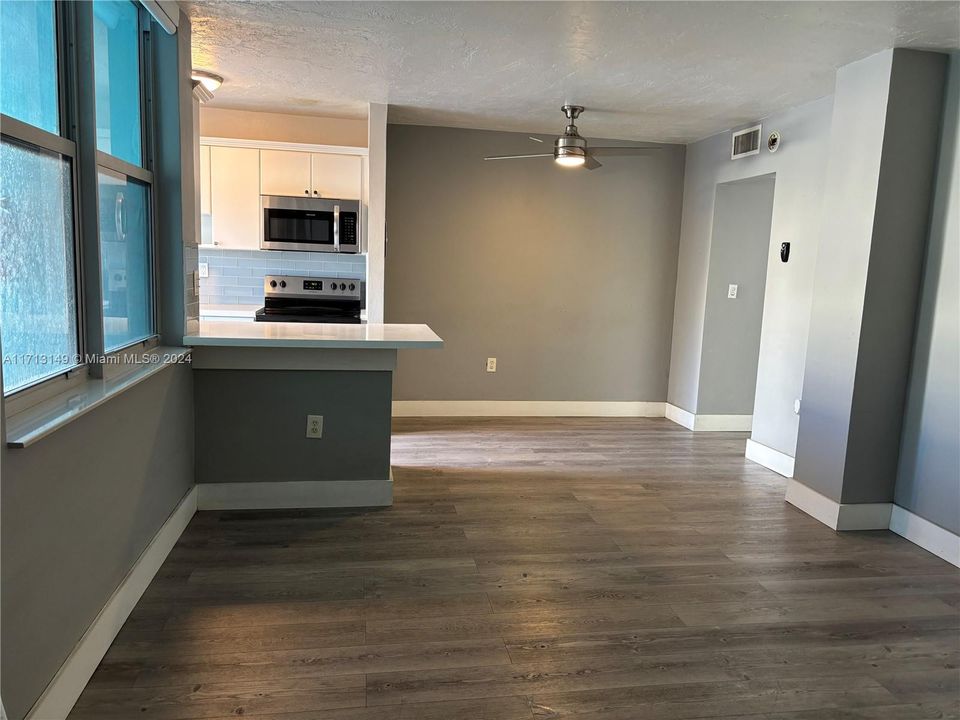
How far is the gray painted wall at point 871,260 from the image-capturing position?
310cm

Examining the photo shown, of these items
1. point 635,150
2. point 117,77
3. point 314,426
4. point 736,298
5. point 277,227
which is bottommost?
point 314,426

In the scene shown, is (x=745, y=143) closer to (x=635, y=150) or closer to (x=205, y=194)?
(x=635, y=150)

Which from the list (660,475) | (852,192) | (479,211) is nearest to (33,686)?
(660,475)

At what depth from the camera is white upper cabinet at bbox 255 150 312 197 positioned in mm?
4738

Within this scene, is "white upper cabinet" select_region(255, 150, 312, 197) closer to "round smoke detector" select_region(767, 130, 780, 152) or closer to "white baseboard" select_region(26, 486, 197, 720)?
"white baseboard" select_region(26, 486, 197, 720)

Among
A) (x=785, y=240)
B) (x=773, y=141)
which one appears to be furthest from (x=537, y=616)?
(x=773, y=141)

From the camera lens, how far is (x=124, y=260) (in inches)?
98.6

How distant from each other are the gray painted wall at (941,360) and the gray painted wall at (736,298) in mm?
2000

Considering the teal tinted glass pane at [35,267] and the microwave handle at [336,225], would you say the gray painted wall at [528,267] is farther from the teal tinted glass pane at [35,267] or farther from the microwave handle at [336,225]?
the teal tinted glass pane at [35,267]

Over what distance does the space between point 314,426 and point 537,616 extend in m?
1.53

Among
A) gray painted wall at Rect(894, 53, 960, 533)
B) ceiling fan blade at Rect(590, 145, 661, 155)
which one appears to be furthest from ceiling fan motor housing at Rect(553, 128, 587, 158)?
gray painted wall at Rect(894, 53, 960, 533)

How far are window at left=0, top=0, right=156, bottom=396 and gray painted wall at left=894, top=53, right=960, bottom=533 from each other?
11.7 ft

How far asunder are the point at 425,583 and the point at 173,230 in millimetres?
1908

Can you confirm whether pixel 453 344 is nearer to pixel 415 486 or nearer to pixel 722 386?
pixel 415 486
